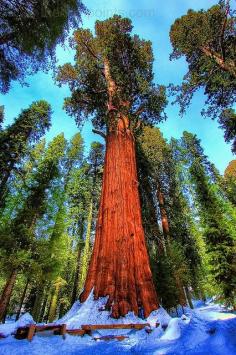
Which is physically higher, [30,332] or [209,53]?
[209,53]

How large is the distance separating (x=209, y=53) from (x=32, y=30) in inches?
367

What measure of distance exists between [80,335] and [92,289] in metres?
1.61

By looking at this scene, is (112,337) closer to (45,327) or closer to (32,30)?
(45,327)

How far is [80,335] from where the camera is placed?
4.16 m

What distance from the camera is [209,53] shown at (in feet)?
43.1

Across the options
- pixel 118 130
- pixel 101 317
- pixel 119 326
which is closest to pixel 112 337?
pixel 119 326

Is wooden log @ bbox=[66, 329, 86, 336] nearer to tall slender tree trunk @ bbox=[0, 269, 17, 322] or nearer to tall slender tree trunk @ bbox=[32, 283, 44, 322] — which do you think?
tall slender tree trunk @ bbox=[0, 269, 17, 322]

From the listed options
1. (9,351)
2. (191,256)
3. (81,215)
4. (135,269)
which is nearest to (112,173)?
(135,269)

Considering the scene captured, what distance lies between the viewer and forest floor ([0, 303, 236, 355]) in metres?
3.02

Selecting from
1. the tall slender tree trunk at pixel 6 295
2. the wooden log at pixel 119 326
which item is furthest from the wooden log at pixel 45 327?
the tall slender tree trunk at pixel 6 295

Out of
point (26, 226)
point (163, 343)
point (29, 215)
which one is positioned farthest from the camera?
point (29, 215)

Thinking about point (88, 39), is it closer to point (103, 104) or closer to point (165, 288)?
point (103, 104)

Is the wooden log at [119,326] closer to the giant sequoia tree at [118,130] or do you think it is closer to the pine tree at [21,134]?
the giant sequoia tree at [118,130]

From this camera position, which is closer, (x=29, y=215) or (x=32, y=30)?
(x=32, y=30)
